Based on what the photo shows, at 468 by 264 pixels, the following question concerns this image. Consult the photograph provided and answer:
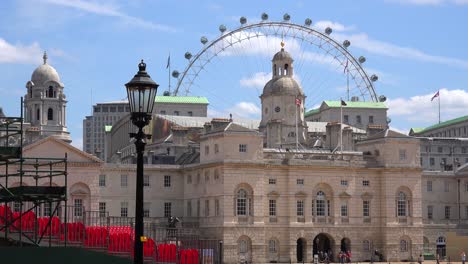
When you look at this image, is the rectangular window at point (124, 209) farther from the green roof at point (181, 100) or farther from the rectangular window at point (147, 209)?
the green roof at point (181, 100)

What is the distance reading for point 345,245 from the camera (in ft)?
389

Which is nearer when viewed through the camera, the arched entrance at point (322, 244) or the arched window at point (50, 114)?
the arched entrance at point (322, 244)

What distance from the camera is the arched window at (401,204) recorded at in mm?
119438

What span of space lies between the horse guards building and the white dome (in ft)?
0.41

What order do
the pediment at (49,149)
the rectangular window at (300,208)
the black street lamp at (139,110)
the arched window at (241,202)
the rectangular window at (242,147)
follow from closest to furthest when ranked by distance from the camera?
the black street lamp at (139,110)
the pediment at (49,149)
the arched window at (241,202)
the rectangular window at (242,147)
the rectangular window at (300,208)

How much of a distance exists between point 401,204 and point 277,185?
15194 mm

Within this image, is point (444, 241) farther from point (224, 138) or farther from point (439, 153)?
point (439, 153)

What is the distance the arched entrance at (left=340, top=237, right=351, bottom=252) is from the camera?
11781 cm

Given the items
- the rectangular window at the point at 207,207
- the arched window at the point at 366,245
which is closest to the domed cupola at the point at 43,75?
the rectangular window at the point at 207,207

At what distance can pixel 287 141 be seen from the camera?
5418 inches

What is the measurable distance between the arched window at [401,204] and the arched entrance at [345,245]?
673 cm

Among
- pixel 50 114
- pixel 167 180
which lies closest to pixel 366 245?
pixel 167 180

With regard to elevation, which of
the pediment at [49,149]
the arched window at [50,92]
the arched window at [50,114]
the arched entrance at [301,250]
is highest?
the arched window at [50,92]

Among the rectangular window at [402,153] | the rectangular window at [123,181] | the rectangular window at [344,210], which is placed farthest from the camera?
the rectangular window at [402,153]
